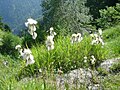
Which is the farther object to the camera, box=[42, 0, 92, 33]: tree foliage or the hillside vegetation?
box=[42, 0, 92, 33]: tree foliage

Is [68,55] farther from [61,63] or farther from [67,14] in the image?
[67,14]

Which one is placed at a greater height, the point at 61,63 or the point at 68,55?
the point at 68,55

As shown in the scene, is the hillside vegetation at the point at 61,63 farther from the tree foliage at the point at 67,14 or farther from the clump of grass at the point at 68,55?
the tree foliage at the point at 67,14

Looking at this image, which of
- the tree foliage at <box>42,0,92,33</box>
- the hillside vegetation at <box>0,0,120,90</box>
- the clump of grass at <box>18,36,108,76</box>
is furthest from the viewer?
the tree foliage at <box>42,0,92,33</box>

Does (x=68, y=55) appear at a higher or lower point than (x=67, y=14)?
lower

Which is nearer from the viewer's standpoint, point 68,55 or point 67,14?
point 68,55

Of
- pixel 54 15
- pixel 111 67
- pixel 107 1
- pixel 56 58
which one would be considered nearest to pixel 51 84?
pixel 111 67

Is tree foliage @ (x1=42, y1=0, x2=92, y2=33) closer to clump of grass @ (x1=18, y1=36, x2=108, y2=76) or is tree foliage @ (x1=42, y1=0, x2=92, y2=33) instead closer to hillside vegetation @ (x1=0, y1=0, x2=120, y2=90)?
hillside vegetation @ (x1=0, y1=0, x2=120, y2=90)

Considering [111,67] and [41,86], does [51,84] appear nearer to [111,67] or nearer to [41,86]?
[41,86]

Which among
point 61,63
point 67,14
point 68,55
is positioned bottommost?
point 61,63

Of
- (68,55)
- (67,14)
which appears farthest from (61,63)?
(67,14)

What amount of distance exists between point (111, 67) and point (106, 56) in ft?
3.30

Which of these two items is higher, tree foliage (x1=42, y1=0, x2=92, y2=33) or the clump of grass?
tree foliage (x1=42, y1=0, x2=92, y2=33)

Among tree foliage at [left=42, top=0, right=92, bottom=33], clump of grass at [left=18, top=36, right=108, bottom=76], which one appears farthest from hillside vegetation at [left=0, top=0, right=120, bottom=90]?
tree foliage at [left=42, top=0, right=92, bottom=33]
